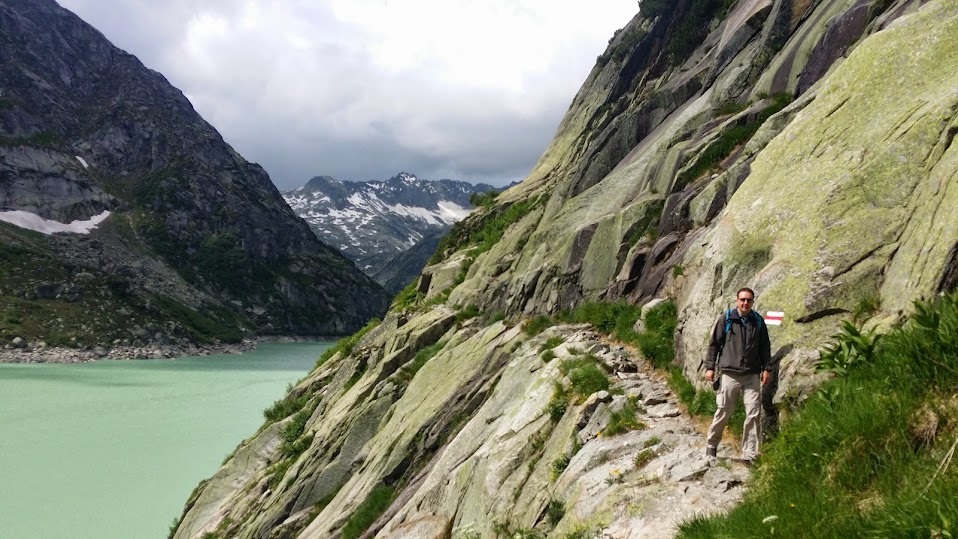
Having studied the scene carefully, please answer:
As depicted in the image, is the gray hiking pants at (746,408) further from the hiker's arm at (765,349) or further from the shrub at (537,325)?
the shrub at (537,325)

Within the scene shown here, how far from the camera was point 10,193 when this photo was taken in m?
178

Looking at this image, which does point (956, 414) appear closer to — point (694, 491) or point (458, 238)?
point (694, 491)

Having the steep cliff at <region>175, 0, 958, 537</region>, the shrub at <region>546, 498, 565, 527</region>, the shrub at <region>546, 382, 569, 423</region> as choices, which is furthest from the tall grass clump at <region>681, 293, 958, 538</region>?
the shrub at <region>546, 382, 569, 423</region>

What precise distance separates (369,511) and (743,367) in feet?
38.6

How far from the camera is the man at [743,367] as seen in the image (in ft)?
26.4

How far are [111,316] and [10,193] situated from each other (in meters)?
79.2

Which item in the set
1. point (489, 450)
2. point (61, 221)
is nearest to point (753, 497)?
point (489, 450)

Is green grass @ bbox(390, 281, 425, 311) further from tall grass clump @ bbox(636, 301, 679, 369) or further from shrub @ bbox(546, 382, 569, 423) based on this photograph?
shrub @ bbox(546, 382, 569, 423)

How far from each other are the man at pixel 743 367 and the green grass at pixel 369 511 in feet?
34.5

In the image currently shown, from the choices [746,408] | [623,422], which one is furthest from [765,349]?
[623,422]

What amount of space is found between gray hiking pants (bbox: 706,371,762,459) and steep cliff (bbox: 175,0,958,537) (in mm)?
493

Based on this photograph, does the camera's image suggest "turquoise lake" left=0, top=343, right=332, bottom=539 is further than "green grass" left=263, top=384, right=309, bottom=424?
No

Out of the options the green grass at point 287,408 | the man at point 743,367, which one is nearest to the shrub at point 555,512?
the man at point 743,367

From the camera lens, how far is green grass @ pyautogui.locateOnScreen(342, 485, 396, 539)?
15.2 metres
